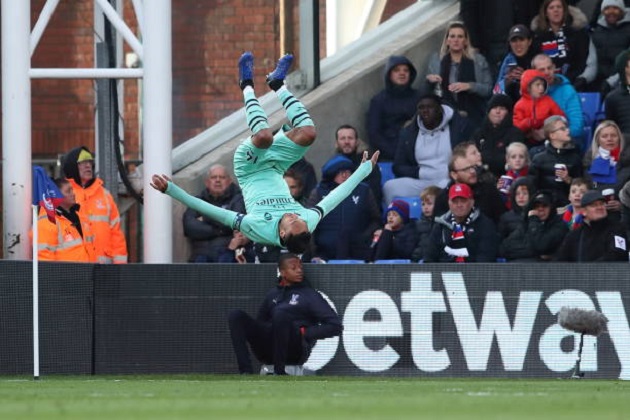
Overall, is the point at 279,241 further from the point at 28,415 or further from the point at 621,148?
the point at 28,415

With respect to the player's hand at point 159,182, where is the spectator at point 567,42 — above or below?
above

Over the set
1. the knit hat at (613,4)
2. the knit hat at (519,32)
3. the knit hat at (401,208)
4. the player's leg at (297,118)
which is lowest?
the knit hat at (401,208)

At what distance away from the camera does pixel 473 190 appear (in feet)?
59.9

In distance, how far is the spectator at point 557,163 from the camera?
1822 centimetres

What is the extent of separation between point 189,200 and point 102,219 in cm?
308

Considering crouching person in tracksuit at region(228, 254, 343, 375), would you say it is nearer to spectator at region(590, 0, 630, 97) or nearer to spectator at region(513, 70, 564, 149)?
spectator at region(513, 70, 564, 149)

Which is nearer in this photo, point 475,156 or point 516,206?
point 516,206

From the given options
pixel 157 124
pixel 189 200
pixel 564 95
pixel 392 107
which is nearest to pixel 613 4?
pixel 564 95

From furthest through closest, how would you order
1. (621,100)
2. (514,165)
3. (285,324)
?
(621,100)
(514,165)
(285,324)

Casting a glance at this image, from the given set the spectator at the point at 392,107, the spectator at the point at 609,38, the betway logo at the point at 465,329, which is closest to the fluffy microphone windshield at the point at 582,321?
the betway logo at the point at 465,329

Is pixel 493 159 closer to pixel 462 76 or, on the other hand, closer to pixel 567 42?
pixel 462 76

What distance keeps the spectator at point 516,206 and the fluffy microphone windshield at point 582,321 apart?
224 cm

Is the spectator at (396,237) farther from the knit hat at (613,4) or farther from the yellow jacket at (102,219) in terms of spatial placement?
the knit hat at (613,4)

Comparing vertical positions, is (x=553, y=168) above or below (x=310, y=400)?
above
